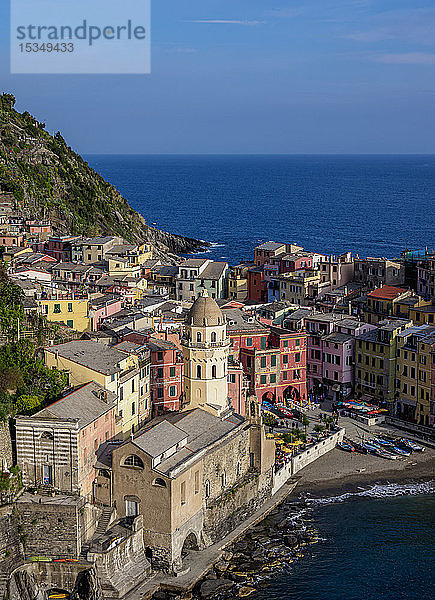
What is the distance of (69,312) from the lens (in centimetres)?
6116

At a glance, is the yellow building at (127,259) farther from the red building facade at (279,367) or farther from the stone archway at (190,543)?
the stone archway at (190,543)

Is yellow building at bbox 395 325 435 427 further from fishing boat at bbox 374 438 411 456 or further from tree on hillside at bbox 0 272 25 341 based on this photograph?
tree on hillside at bbox 0 272 25 341

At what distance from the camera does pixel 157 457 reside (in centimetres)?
4219

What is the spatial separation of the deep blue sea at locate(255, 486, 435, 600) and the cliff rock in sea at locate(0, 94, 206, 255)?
66.6 m

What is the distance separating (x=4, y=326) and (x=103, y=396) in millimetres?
10113

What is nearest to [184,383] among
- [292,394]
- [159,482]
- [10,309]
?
[159,482]

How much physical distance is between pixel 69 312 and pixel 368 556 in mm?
25972

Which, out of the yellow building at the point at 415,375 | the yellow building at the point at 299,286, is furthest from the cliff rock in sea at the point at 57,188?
the yellow building at the point at 415,375

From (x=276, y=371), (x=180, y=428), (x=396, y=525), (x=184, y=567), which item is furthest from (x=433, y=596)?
(x=276, y=371)

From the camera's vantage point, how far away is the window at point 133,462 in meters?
42.2

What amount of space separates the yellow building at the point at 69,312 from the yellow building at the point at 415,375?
21.0 meters

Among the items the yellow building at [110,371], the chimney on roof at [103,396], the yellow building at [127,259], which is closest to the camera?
the chimney on roof at [103,396]

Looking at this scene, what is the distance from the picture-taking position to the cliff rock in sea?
111806 mm

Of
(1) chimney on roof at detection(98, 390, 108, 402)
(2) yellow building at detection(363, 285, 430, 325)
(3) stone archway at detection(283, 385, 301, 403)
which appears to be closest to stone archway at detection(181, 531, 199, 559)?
(1) chimney on roof at detection(98, 390, 108, 402)
